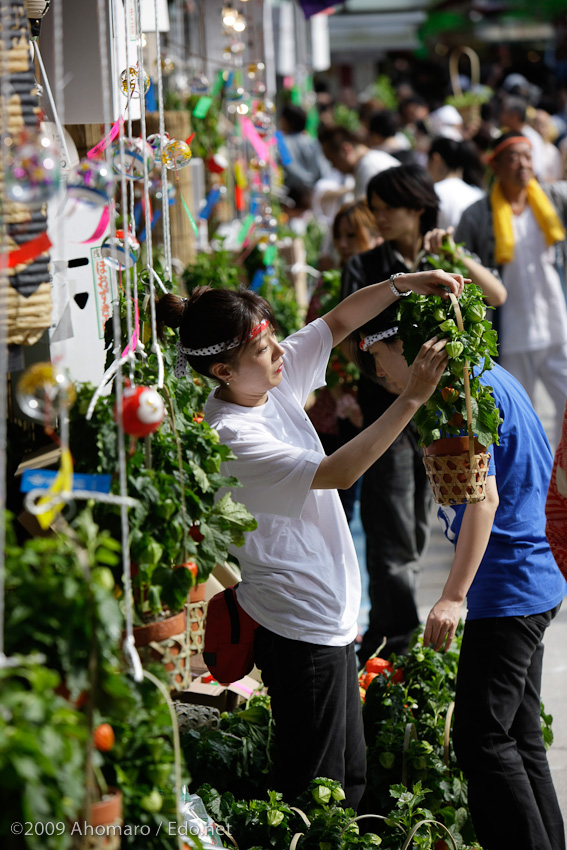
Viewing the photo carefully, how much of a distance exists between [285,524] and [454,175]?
3.87 m

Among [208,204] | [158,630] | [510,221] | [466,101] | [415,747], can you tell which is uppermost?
[466,101]

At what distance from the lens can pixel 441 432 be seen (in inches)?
82.7

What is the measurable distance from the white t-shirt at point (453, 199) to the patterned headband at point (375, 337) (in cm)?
266

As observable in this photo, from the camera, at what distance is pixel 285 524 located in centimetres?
215

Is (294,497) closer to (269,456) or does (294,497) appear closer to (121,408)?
(269,456)

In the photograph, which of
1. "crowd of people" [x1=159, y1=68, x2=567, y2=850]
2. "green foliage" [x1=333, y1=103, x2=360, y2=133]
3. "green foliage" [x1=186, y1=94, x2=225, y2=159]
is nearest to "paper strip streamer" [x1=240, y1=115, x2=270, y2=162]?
"green foliage" [x1=186, y1=94, x2=225, y2=159]

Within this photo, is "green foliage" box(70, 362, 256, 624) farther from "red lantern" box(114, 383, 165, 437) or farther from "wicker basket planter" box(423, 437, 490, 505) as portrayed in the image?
"wicker basket planter" box(423, 437, 490, 505)

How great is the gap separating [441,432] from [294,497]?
36cm

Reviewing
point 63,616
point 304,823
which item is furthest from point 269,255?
point 63,616

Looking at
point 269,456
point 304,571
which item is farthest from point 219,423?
point 304,571

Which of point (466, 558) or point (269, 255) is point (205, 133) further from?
point (466, 558)

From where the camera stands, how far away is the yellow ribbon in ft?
14.9

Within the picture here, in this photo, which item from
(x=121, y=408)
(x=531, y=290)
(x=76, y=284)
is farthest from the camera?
(x=531, y=290)

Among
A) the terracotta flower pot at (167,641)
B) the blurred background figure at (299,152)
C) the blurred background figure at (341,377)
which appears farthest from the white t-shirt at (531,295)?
the blurred background figure at (299,152)
